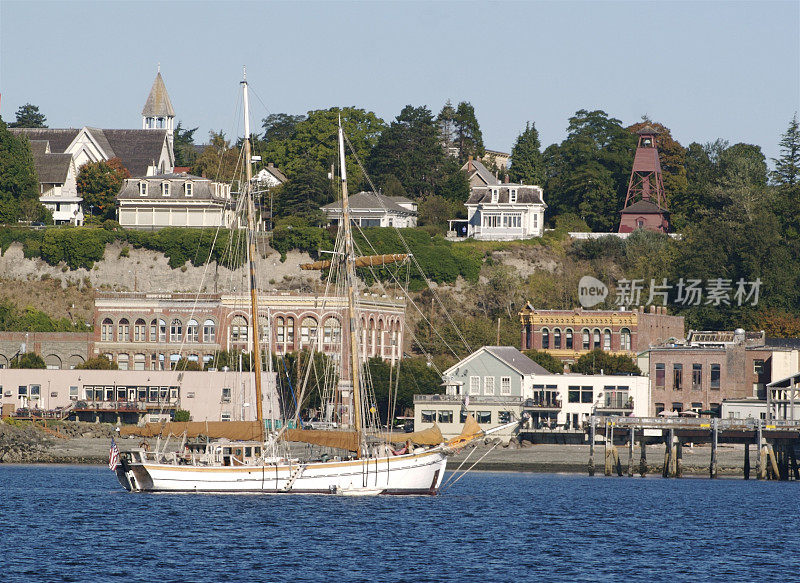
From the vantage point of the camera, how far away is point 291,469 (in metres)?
65.2

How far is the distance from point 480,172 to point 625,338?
43.5 metres

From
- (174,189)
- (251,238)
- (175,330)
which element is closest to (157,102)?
(174,189)

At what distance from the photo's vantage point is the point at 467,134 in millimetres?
160500

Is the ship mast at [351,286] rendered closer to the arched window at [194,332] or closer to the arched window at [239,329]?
the arched window at [239,329]

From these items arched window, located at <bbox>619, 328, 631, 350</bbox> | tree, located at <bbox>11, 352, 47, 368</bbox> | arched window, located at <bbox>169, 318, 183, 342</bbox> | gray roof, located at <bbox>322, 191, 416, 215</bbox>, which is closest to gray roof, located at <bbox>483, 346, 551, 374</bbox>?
arched window, located at <bbox>619, 328, 631, 350</bbox>

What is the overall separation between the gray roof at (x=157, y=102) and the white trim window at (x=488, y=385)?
8122 centimetres

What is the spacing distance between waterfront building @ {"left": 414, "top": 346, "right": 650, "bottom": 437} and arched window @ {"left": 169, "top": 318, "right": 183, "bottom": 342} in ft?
72.4

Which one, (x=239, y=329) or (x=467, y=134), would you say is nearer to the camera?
(x=239, y=329)

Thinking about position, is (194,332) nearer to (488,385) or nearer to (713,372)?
(488,385)

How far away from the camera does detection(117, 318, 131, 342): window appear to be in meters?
112

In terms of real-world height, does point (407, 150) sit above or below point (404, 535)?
above

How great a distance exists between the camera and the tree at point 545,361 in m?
107

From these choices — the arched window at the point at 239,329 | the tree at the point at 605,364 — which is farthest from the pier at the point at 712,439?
the arched window at the point at 239,329

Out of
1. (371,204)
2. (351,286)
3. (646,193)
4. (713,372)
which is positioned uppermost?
(646,193)
